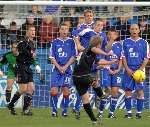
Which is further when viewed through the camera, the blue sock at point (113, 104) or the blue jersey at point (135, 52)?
the blue sock at point (113, 104)

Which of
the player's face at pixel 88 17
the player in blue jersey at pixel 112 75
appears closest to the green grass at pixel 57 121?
the player in blue jersey at pixel 112 75

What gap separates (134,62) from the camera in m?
13.7

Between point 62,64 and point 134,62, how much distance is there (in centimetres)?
166

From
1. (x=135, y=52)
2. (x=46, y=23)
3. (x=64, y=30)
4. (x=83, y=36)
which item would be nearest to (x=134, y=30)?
(x=135, y=52)

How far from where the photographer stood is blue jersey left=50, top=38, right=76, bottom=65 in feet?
45.5

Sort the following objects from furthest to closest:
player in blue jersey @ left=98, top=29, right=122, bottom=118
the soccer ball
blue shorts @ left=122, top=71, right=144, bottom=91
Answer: player in blue jersey @ left=98, top=29, right=122, bottom=118
blue shorts @ left=122, top=71, right=144, bottom=91
the soccer ball

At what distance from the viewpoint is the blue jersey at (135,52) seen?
540 inches

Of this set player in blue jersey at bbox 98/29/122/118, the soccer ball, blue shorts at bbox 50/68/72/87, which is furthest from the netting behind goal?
the soccer ball

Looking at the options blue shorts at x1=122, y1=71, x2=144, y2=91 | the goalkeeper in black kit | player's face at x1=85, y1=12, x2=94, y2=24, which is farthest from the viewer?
the goalkeeper in black kit

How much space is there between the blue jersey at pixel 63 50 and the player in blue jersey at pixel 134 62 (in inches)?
48.2

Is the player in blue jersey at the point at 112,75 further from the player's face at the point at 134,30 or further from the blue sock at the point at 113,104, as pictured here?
the player's face at the point at 134,30

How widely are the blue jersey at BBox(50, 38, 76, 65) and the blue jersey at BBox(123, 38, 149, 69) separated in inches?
48.1

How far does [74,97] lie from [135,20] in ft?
8.45

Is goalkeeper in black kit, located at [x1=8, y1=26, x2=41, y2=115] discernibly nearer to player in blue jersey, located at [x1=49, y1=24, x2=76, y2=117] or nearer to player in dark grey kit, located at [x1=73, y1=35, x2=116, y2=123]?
player in blue jersey, located at [x1=49, y1=24, x2=76, y2=117]
